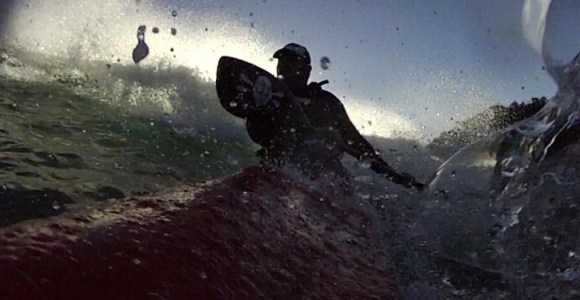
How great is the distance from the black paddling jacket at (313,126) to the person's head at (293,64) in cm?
12

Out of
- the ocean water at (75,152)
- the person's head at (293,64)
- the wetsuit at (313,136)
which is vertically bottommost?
the ocean water at (75,152)

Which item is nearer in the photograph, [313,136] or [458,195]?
[458,195]

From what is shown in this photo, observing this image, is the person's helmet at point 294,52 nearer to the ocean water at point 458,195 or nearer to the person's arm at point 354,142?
the person's arm at point 354,142

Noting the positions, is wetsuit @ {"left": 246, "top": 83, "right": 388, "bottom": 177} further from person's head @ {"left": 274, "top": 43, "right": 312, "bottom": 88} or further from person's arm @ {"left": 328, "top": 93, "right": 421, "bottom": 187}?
person's head @ {"left": 274, "top": 43, "right": 312, "bottom": 88}

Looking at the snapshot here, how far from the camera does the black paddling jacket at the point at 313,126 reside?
385 centimetres

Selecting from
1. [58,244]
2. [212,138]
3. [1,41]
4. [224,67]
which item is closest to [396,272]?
[58,244]

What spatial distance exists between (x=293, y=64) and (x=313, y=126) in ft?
1.75

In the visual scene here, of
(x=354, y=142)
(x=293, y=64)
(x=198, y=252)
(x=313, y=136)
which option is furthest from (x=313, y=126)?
(x=198, y=252)

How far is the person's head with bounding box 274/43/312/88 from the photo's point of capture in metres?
4.18

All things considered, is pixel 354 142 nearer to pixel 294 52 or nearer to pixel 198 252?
pixel 294 52

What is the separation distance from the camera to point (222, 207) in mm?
1984

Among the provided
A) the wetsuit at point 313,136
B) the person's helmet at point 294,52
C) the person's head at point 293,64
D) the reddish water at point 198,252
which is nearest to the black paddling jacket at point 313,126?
the wetsuit at point 313,136

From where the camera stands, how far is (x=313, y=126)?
3938 millimetres

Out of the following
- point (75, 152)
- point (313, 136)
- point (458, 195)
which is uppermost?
point (313, 136)
